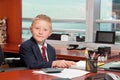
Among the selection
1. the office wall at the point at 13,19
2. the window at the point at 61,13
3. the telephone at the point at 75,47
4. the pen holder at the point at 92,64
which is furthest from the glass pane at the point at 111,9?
the pen holder at the point at 92,64

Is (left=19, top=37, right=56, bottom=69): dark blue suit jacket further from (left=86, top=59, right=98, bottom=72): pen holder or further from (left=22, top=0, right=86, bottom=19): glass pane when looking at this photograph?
(left=22, top=0, right=86, bottom=19): glass pane

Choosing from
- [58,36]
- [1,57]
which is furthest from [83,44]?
[1,57]

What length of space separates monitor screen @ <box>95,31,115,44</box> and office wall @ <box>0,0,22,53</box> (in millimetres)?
1410

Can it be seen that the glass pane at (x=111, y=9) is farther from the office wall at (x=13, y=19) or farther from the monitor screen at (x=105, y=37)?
the office wall at (x=13, y=19)

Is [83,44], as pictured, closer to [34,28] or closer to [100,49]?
[100,49]

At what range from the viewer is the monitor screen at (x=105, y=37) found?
3675 millimetres

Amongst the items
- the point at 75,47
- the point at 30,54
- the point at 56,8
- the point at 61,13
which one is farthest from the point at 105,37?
the point at 30,54

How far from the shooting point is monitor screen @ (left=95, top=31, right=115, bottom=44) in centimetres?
367

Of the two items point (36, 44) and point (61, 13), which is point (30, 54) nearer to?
point (36, 44)

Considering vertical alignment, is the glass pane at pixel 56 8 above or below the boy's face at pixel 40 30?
above

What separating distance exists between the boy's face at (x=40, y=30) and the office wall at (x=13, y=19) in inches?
81.4

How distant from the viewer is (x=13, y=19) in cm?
444

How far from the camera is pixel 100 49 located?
9.64 ft

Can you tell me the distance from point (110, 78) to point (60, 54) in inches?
62.1
